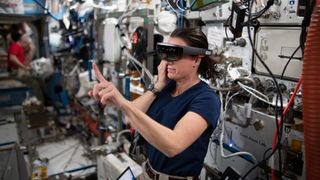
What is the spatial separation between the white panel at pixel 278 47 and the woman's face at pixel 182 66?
2.06ft

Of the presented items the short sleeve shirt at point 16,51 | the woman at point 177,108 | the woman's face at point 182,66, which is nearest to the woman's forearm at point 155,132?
the woman at point 177,108

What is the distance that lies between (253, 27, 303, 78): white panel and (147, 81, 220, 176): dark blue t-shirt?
1.96 ft

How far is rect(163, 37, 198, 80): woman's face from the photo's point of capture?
154cm

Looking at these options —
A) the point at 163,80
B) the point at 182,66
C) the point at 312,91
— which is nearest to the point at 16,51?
the point at 163,80

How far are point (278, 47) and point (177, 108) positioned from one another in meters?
0.83

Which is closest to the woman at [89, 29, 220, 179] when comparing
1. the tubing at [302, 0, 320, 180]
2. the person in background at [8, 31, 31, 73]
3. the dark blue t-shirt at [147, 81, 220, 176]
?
the dark blue t-shirt at [147, 81, 220, 176]

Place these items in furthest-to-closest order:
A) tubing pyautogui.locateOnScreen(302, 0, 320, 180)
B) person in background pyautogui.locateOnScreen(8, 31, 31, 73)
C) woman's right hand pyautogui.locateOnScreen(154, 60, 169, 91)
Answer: person in background pyautogui.locateOnScreen(8, 31, 31, 73) → woman's right hand pyautogui.locateOnScreen(154, 60, 169, 91) → tubing pyautogui.locateOnScreen(302, 0, 320, 180)

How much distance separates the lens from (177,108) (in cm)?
157

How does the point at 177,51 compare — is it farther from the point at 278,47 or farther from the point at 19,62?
the point at 19,62

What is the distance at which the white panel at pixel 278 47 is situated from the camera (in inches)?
66.9

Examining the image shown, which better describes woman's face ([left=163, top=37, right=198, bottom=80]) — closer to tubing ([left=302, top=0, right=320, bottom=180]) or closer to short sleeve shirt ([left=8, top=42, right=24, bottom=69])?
tubing ([left=302, top=0, right=320, bottom=180])

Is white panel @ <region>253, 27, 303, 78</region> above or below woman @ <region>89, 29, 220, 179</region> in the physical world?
above

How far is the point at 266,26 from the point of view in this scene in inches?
74.3

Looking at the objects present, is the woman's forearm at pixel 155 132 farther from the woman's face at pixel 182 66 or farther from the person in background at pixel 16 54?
the person in background at pixel 16 54
